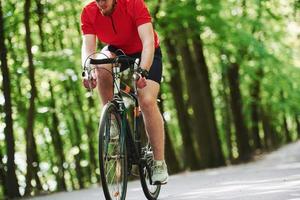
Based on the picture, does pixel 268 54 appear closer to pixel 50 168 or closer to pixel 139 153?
pixel 139 153

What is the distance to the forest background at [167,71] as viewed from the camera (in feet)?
36.0

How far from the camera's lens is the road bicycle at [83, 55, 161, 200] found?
5.29 metres

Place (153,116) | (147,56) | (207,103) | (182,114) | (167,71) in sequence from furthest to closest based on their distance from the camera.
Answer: (182,114)
(167,71)
(207,103)
(153,116)
(147,56)

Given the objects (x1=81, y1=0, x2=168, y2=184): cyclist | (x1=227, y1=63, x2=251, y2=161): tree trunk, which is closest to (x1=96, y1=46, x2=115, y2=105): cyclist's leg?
(x1=81, y1=0, x2=168, y2=184): cyclist

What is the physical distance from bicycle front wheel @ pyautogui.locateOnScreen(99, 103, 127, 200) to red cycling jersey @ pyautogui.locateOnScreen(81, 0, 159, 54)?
26.1 inches

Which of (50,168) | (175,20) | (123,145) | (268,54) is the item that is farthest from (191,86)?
(123,145)

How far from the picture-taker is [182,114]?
65.9 feet

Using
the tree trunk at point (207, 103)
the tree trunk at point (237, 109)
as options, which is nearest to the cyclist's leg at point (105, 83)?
the tree trunk at point (207, 103)

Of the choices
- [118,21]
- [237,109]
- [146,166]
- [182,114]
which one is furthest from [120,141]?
[237,109]

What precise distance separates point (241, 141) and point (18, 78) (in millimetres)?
9064

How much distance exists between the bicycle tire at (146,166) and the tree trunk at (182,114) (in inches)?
444

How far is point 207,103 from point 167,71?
6.94ft

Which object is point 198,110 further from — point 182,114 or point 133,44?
point 133,44

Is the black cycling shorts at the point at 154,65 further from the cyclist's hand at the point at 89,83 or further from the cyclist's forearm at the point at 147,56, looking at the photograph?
the cyclist's hand at the point at 89,83
